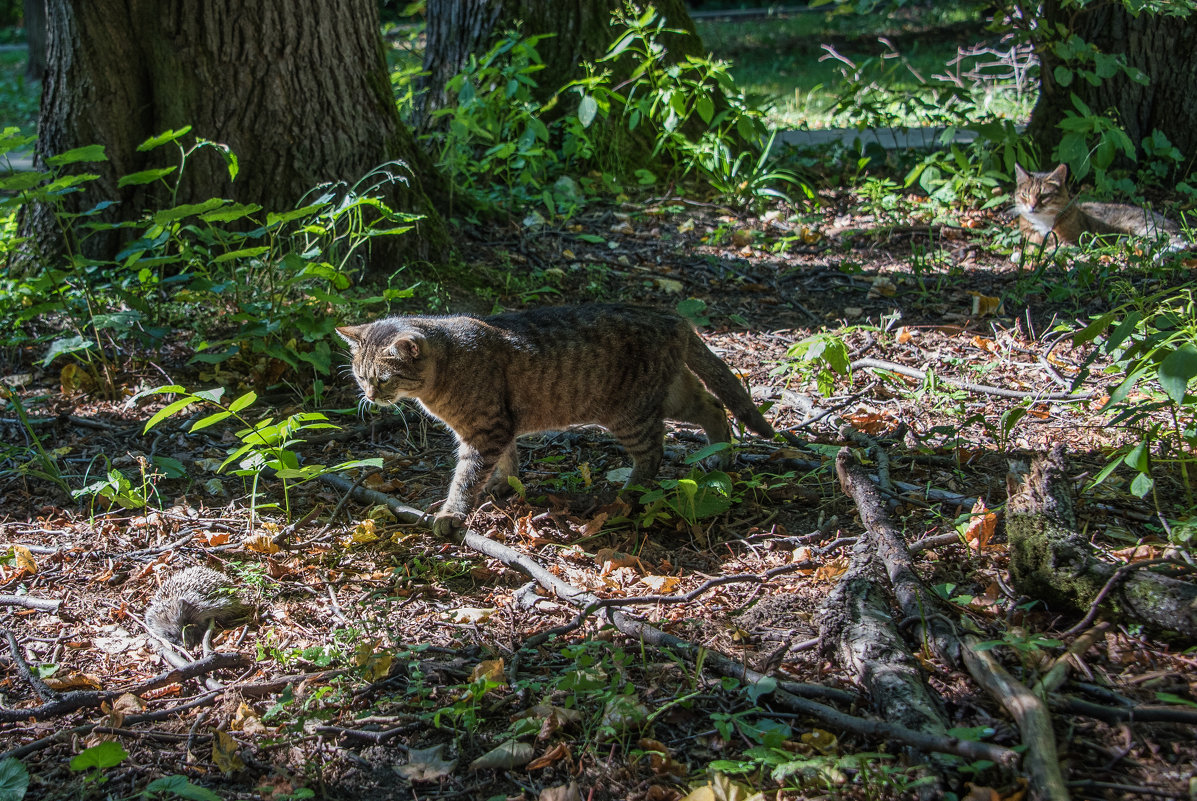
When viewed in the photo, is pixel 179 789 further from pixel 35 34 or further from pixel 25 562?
pixel 35 34

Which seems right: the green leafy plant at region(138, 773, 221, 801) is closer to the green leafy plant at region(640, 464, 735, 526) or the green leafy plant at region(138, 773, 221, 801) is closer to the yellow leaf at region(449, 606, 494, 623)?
the yellow leaf at region(449, 606, 494, 623)

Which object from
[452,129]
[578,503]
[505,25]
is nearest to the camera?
[578,503]

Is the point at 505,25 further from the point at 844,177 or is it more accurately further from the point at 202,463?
the point at 202,463

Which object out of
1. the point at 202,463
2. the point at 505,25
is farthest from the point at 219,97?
the point at 505,25

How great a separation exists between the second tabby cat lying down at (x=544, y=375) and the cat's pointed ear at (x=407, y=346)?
0.01 m

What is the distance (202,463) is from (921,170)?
17.3ft

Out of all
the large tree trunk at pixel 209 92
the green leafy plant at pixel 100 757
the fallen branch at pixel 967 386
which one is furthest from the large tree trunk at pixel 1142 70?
the green leafy plant at pixel 100 757

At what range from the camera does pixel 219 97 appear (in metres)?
5.07

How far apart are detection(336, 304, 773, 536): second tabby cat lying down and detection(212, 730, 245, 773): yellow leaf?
5.39ft

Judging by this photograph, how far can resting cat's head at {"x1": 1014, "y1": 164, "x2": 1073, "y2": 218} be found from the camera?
6.25m

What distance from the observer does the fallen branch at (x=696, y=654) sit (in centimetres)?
205

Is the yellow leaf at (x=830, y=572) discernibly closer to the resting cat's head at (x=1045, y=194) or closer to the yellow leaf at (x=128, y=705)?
the yellow leaf at (x=128, y=705)

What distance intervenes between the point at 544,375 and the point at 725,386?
2.66ft

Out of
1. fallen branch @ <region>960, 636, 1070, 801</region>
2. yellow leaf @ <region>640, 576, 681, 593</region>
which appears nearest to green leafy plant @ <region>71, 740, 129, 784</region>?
yellow leaf @ <region>640, 576, 681, 593</region>
